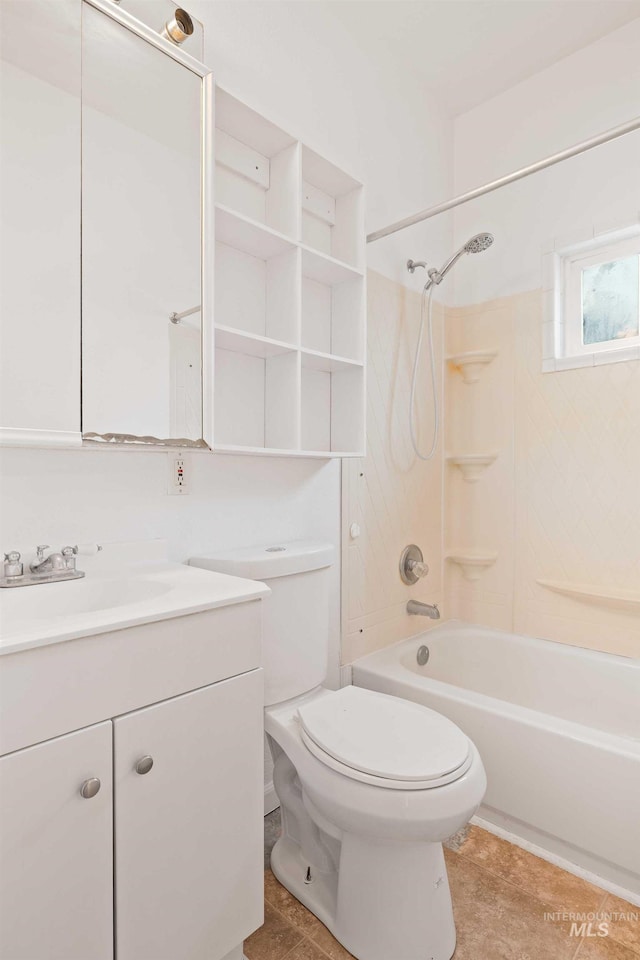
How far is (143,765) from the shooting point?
3.05ft

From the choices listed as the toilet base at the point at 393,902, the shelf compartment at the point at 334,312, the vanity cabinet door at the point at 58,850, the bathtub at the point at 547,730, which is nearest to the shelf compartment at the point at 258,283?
the shelf compartment at the point at 334,312

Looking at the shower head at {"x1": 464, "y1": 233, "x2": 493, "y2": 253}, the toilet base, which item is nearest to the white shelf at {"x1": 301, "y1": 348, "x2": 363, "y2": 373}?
the shower head at {"x1": 464, "y1": 233, "x2": 493, "y2": 253}

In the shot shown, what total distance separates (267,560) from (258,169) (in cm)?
122

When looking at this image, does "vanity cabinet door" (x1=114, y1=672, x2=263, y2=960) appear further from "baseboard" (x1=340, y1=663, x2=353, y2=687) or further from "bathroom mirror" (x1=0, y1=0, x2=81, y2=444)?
"baseboard" (x1=340, y1=663, x2=353, y2=687)

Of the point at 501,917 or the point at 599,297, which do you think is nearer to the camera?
the point at 501,917

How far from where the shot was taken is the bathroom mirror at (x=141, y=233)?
3.96 ft

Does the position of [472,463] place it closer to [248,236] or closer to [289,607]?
[289,607]

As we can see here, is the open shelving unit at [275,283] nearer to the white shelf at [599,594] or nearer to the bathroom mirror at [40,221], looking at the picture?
the bathroom mirror at [40,221]

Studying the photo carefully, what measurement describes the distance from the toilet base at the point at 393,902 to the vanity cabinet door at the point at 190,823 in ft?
0.75

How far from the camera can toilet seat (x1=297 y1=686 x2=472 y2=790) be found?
110 cm

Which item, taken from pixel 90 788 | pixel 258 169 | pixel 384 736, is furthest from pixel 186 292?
pixel 384 736

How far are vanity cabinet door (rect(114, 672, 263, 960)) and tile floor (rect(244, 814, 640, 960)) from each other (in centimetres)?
20

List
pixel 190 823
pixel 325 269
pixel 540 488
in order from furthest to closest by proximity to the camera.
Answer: pixel 540 488 < pixel 325 269 < pixel 190 823

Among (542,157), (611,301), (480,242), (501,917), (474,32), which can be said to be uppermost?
(474,32)
